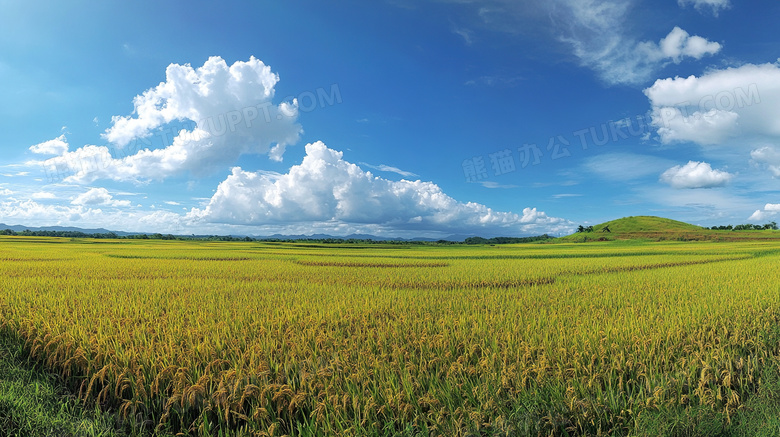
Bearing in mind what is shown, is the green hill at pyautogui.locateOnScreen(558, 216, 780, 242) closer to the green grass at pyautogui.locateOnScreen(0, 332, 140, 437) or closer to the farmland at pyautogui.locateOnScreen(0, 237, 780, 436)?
the farmland at pyautogui.locateOnScreen(0, 237, 780, 436)

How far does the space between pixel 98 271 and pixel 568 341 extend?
50.5 feet

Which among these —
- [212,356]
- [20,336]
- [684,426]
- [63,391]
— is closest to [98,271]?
[20,336]

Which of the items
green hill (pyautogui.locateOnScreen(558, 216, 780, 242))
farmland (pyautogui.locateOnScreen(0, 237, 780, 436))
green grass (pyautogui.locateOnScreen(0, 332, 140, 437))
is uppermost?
green hill (pyautogui.locateOnScreen(558, 216, 780, 242))

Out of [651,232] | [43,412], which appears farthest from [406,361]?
[651,232]

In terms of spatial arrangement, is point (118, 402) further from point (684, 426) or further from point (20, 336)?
point (684, 426)

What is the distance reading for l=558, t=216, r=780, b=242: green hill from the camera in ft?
256

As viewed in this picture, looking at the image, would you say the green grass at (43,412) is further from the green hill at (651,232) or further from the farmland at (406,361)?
the green hill at (651,232)

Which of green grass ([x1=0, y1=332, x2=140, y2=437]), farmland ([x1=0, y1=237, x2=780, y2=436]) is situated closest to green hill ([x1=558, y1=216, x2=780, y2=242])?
farmland ([x1=0, y1=237, x2=780, y2=436])

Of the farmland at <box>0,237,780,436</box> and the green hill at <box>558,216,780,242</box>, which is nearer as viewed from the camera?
the farmland at <box>0,237,780,436</box>

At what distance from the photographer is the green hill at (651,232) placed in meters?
78.1

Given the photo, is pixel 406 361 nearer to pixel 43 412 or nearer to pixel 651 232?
pixel 43 412

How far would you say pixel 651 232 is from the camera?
93688mm

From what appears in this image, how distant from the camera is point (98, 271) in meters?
12.9

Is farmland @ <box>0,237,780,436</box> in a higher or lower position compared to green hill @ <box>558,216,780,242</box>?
lower
